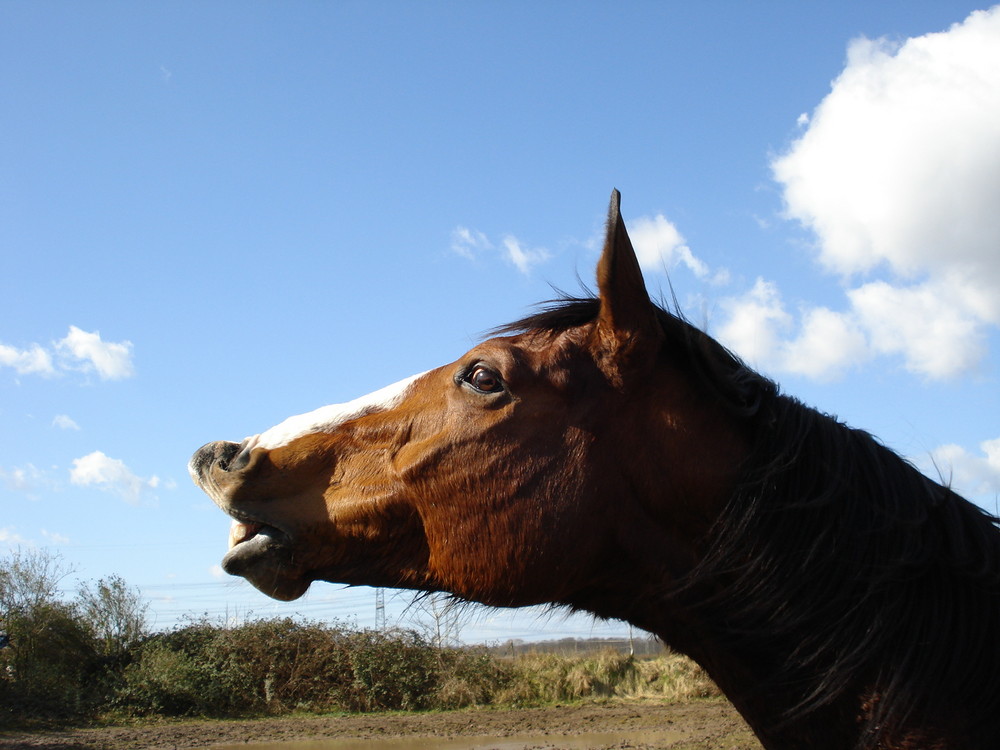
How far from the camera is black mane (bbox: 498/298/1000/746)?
6.68 ft

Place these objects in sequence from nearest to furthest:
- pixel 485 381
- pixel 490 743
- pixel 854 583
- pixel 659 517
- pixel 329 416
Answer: pixel 854 583 → pixel 659 517 → pixel 485 381 → pixel 329 416 → pixel 490 743

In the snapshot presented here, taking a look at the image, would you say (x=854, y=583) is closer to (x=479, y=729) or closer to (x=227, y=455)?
(x=227, y=455)

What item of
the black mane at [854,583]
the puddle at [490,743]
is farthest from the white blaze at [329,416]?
the puddle at [490,743]

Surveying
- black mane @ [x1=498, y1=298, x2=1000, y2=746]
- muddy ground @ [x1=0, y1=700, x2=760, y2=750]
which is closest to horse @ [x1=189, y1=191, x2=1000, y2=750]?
black mane @ [x1=498, y1=298, x2=1000, y2=746]

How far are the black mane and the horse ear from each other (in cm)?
35

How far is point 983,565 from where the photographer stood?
2104 mm

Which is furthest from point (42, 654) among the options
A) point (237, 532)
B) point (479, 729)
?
point (237, 532)

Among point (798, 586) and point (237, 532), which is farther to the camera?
point (237, 532)

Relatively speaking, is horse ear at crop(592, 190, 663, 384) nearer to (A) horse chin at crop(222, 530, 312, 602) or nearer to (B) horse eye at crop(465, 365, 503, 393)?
(B) horse eye at crop(465, 365, 503, 393)

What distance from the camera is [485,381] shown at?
2.57m

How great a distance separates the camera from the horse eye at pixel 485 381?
2.55 m

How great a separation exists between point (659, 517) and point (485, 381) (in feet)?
2.34

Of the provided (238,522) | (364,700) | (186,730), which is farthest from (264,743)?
(238,522)

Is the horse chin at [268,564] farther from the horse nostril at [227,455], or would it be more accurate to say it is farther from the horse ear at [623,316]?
A: the horse ear at [623,316]
